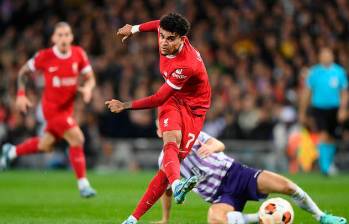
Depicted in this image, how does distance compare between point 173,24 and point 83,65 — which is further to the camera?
point 83,65

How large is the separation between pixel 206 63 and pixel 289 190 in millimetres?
12696

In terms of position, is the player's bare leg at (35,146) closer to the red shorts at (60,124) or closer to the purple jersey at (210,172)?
the red shorts at (60,124)

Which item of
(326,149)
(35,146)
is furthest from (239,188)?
(326,149)

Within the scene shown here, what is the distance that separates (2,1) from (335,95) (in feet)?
36.3

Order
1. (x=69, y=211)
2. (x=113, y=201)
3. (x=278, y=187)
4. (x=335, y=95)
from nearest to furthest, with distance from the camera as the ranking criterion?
(x=278, y=187) < (x=69, y=211) < (x=113, y=201) < (x=335, y=95)

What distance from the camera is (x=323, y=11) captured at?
21.2 meters

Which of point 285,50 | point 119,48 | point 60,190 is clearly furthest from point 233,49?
point 60,190

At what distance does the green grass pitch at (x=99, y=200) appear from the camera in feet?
30.9

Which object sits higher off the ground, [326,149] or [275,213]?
[275,213]

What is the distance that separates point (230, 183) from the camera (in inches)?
327

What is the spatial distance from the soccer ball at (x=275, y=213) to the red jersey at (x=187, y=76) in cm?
144

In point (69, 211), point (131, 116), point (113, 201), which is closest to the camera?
point (69, 211)

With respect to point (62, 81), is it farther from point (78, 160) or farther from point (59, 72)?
point (78, 160)

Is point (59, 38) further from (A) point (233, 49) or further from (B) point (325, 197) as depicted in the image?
(A) point (233, 49)
